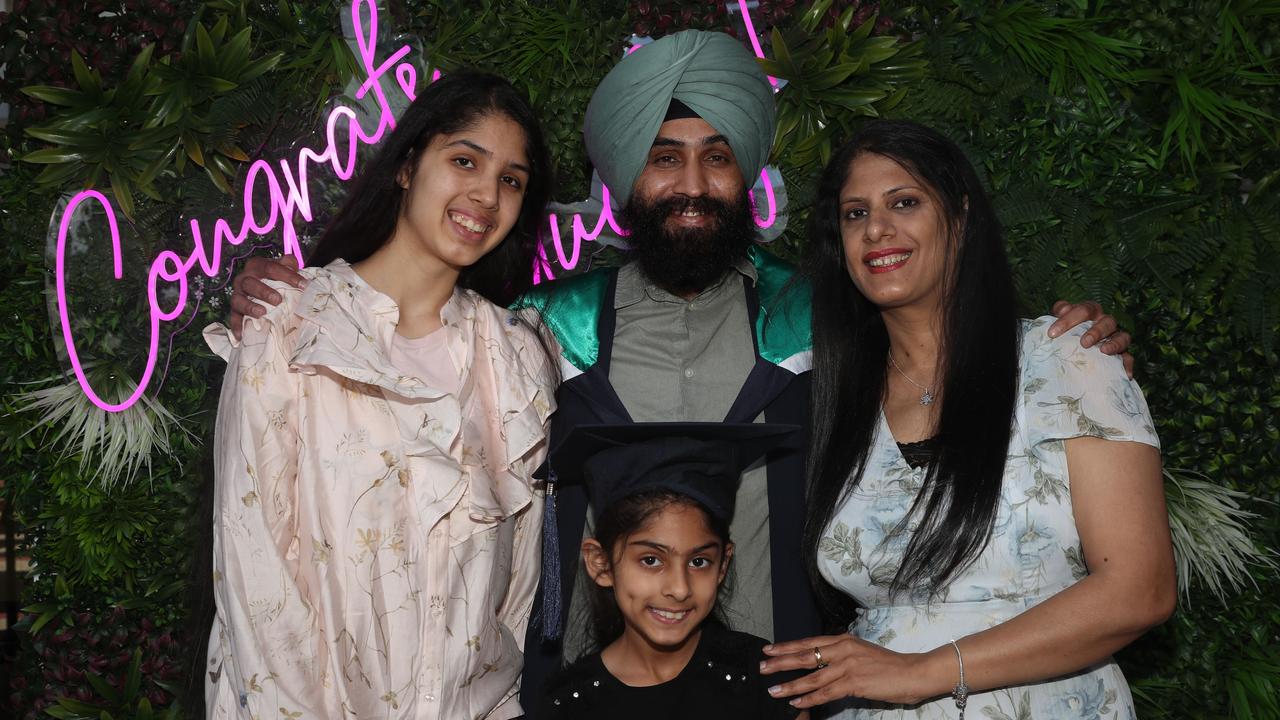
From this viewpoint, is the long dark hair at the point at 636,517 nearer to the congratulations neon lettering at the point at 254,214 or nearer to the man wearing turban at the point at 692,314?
the man wearing turban at the point at 692,314

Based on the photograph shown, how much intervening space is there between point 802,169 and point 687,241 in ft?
3.77

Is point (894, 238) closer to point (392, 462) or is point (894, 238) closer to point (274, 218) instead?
point (392, 462)

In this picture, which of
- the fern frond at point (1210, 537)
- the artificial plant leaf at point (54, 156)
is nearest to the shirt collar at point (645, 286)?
the fern frond at point (1210, 537)

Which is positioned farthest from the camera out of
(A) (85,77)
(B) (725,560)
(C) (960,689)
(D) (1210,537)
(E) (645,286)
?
(A) (85,77)

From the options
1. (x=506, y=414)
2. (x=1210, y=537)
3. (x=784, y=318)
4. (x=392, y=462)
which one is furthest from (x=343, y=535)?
(x=1210, y=537)

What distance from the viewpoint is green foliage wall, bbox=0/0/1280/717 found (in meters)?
3.53

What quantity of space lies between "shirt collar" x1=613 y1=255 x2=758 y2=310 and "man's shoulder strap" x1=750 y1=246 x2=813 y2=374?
1.3 inches

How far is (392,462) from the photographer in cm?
219

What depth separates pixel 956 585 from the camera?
2115mm

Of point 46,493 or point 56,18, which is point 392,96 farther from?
point 46,493

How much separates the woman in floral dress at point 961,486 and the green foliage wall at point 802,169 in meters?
1.35

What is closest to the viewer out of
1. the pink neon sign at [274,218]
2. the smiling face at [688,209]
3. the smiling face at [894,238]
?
the smiling face at [894,238]

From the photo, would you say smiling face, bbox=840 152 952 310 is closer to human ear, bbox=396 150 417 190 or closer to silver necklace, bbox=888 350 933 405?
silver necklace, bbox=888 350 933 405

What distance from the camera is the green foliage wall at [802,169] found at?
139 inches
